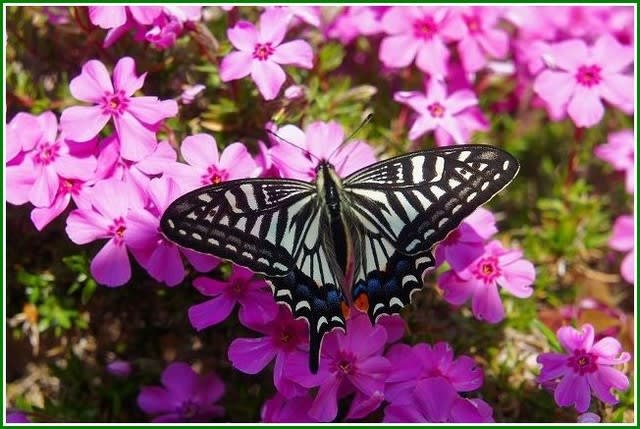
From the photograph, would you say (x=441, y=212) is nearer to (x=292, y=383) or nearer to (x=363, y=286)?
(x=363, y=286)

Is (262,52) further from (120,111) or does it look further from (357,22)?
(357,22)

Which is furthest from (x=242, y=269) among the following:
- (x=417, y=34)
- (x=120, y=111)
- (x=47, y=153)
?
(x=417, y=34)

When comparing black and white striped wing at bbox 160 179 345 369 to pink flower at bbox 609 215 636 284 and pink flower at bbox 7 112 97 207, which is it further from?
pink flower at bbox 609 215 636 284

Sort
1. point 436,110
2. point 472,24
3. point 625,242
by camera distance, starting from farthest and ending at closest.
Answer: point 625,242 < point 472,24 < point 436,110

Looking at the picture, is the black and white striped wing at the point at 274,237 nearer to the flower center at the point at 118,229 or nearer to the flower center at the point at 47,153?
the flower center at the point at 118,229

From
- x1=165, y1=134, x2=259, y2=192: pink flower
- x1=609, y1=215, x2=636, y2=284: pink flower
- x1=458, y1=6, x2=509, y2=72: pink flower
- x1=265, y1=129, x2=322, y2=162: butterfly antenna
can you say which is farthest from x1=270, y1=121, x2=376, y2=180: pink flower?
x1=609, y1=215, x2=636, y2=284: pink flower
